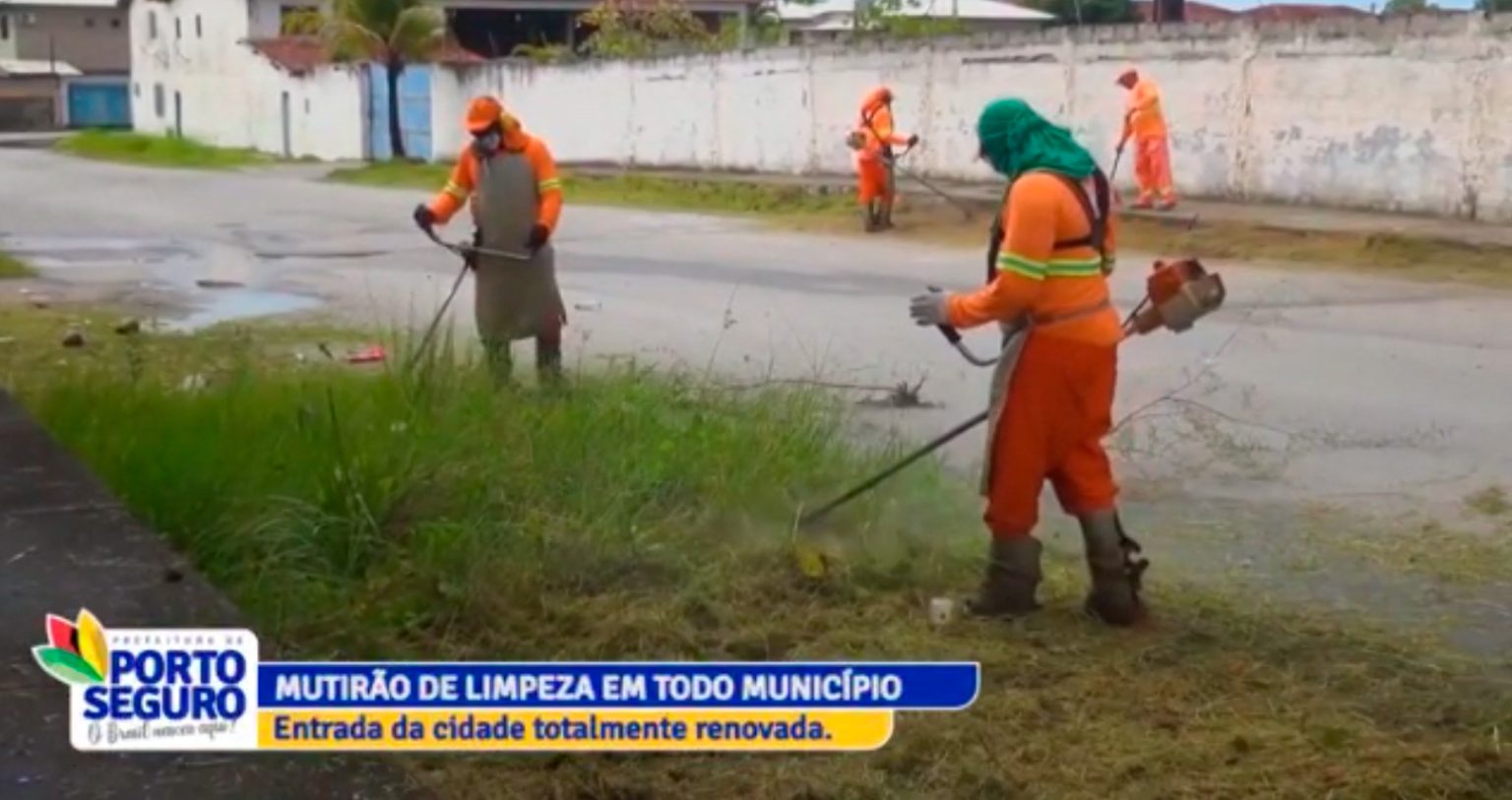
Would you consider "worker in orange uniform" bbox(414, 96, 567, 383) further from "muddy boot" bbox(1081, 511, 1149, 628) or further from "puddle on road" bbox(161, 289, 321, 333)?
"puddle on road" bbox(161, 289, 321, 333)

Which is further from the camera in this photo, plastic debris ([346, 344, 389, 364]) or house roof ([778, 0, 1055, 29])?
house roof ([778, 0, 1055, 29])

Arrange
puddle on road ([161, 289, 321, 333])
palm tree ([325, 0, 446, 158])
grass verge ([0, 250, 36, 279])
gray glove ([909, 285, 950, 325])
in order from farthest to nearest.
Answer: palm tree ([325, 0, 446, 158]) < grass verge ([0, 250, 36, 279]) < puddle on road ([161, 289, 321, 333]) < gray glove ([909, 285, 950, 325])

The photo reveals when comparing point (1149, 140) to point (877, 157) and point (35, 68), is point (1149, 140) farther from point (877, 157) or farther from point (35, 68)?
point (35, 68)

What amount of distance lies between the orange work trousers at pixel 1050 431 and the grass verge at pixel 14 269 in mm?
13353

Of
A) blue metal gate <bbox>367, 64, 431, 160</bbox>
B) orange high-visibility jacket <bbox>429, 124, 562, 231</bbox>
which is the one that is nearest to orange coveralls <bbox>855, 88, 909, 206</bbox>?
orange high-visibility jacket <bbox>429, 124, 562, 231</bbox>

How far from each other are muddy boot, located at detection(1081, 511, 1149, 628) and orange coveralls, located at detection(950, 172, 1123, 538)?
2.3 inches

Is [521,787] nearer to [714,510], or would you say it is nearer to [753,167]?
[714,510]

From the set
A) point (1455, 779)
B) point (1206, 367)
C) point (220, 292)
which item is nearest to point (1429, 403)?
point (1206, 367)

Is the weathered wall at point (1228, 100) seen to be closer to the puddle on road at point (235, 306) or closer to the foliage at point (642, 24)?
the foliage at point (642, 24)

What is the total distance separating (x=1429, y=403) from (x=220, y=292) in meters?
9.85

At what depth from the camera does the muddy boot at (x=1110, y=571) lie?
6004mm

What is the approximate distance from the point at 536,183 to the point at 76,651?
5.55 m

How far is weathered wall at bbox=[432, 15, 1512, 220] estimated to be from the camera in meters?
20.2

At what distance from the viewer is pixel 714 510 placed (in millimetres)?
6660
